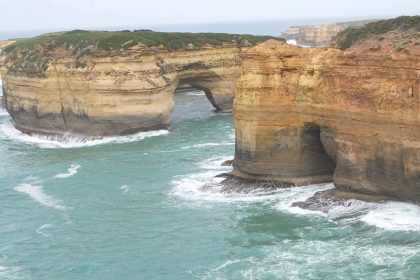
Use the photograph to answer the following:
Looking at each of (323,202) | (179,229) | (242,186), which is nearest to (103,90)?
(242,186)

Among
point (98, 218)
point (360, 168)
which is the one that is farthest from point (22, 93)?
point (360, 168)

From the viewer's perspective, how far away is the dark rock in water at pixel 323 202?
2745cm

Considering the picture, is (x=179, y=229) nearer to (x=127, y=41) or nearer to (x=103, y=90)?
(x=103, y=90)

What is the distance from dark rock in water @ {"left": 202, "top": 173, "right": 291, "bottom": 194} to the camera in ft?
101

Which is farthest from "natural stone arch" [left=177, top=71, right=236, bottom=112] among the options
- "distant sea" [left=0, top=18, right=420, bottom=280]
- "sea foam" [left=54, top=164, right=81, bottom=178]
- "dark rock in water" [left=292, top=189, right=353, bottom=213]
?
"dark rock in water" [left=292, top=189, right=353, bottom=213]

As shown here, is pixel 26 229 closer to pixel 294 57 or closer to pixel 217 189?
pixel 217 189

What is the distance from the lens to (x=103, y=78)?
47688 mm

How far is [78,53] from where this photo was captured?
164 feet

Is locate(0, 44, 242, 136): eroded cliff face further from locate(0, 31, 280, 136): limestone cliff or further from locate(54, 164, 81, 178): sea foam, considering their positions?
locate(54, 164, 81, 178): sea foam

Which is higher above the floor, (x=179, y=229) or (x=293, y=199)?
(x=293, y=199)

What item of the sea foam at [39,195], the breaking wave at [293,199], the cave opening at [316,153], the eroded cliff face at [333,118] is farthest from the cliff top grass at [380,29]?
the sea foam at [39,195]

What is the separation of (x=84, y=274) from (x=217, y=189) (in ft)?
34.2

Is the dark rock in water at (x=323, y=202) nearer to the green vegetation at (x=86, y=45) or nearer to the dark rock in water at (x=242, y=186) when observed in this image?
the dark rock in water at (x=242, y=186)

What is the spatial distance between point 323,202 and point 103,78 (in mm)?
24840
